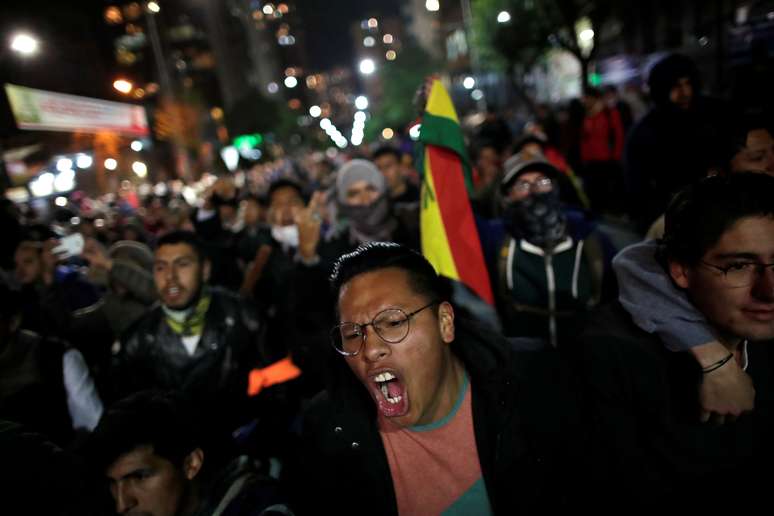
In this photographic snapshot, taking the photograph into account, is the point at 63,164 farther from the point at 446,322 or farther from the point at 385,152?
the point at 446,322

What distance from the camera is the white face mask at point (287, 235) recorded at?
17.5ft

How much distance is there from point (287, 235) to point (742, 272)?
442 cm

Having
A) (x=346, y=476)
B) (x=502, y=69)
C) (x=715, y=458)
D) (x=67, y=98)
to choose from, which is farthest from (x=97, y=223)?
(x=502, y=69)

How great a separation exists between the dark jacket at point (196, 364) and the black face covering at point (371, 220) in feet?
4.76

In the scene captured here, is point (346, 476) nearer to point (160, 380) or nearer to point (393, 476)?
point (393, 476)

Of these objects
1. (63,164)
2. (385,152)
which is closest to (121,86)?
(63,164)

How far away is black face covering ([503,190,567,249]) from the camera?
3.29 metres

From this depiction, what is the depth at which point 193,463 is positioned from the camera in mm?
2205

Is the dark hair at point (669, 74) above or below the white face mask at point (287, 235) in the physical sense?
above

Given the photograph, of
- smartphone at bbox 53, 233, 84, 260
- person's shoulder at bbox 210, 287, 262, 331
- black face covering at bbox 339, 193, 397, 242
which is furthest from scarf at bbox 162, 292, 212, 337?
smartphone at bbox 53, 233, 84, 260

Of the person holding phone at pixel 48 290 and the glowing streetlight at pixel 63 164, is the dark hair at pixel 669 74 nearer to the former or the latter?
the person holding phone at pixel 48 290

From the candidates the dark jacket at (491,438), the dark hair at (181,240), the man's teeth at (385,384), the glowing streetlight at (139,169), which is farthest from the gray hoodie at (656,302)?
the glowing streetlight at (139,169)

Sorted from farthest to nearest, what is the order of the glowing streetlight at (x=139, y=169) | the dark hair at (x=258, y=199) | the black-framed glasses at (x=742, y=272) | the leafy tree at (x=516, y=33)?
1. the glowing streetlight at (x=139, y=169)
2. the leafy tree at (x=516, y=33)
3. the dark hair at (x=258, y=199)
4. the black-framed glasses at (x=742, y=272)

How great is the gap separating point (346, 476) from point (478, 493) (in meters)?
0.55
